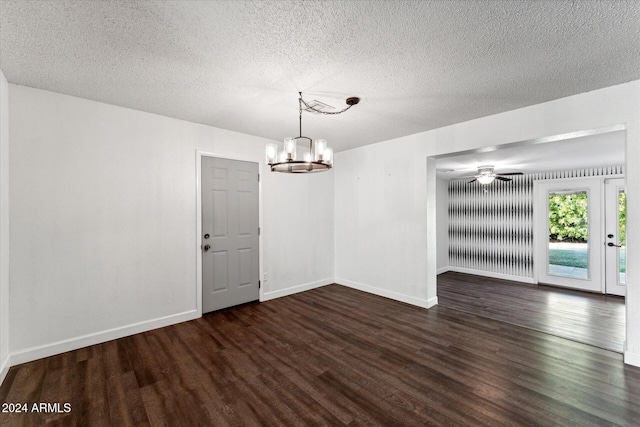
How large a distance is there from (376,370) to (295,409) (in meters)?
0.85

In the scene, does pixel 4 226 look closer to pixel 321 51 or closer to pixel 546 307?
pixel 321 51

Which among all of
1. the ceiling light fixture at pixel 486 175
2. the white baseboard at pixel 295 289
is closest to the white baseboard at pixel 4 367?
the white baseboard at pixel 295 289

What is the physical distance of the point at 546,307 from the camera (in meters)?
4.18

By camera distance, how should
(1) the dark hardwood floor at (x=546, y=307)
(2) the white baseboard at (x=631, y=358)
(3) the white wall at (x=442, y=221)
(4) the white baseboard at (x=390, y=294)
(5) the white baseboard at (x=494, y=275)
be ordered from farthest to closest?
(3) the white wall at (x=442, y=221) < (5) the white baseboard at (x=494, y=275) < (4) the white baseboard at (x=390, y=294) < (1) the dark hardwood floor at (x=546, y=307) < (2) the white baseboard at (x=631, y=358)

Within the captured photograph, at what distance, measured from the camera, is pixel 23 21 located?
1.70 metres

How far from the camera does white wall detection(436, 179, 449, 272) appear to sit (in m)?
6.73

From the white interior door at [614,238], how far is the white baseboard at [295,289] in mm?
5184

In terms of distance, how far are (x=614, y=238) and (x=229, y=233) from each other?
6.85m

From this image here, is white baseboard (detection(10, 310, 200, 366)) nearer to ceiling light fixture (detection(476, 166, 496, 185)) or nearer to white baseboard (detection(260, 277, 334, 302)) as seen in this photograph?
→ white baseboard (detection(260, 277, 334, 302))

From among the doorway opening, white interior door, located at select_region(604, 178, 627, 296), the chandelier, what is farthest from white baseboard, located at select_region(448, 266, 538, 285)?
the chandelier

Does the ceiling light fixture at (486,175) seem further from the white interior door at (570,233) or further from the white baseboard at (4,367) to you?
the white baseboard at (4,367)

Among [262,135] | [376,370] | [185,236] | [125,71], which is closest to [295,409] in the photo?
[376,370]

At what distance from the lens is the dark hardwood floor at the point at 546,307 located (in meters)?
3.26

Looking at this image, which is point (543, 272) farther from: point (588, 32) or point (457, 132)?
point (588, 32)
